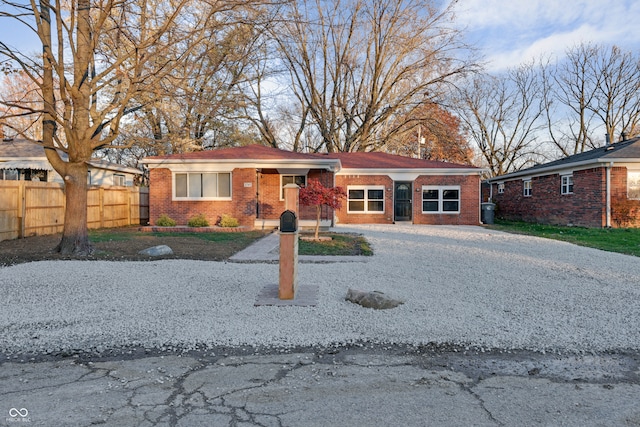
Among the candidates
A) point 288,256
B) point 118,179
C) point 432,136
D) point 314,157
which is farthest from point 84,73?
point 432,136

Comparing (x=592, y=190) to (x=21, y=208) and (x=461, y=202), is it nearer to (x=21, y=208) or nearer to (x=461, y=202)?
(x=461, y=202)

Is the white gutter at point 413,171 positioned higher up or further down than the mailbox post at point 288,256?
higher up

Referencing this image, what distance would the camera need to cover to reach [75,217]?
10156 mm

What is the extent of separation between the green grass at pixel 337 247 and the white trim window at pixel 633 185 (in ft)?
40.7

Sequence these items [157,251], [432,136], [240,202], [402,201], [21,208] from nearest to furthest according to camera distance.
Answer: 1. [157,251]
2. [21,208]
3. [240,202]
4. [402,201]
5. [432,136]

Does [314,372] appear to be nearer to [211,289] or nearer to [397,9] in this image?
[211,289]

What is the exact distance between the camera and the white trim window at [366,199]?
69.5ft

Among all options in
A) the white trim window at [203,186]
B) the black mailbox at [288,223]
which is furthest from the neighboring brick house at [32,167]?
the black mailbox at [288,223]

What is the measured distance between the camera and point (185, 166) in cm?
1822

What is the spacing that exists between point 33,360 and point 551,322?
550 cm

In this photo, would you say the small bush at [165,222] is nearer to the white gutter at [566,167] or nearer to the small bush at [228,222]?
the small bush at [228,222]

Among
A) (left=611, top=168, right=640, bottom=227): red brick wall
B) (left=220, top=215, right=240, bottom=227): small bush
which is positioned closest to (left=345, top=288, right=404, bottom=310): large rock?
(left=220, top=215, right=240, bottom=227): small bush

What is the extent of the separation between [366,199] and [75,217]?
1372cm

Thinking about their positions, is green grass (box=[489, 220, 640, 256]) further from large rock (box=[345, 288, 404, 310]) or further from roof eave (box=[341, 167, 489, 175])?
large rock (box=[345, 288, 404, 310])
